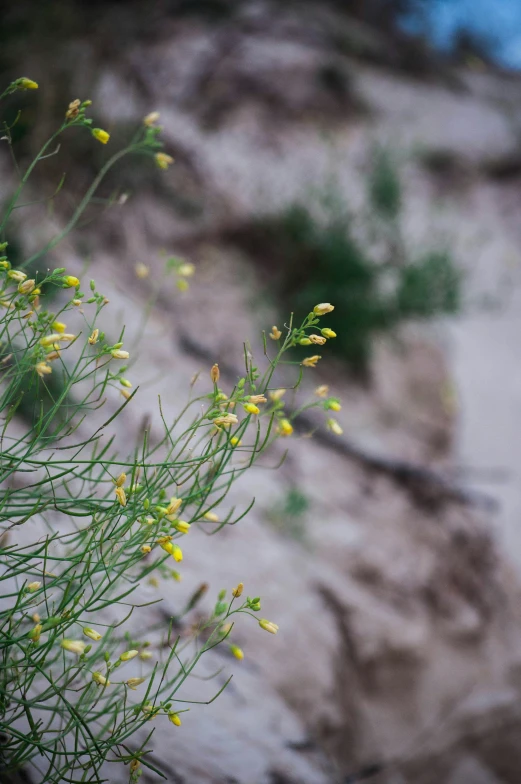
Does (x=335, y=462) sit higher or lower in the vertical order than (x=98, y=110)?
lower

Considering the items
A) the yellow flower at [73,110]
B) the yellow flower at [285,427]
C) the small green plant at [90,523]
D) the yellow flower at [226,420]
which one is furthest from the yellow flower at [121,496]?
the yellow flower at [73,110]

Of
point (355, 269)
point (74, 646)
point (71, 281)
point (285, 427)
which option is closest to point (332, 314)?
point (355, 269)

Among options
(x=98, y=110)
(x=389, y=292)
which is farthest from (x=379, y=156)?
(x=98, y=110)

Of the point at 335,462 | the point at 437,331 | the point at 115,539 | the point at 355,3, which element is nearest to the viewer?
the point at 115,539

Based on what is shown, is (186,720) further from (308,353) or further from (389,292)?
(389,292)

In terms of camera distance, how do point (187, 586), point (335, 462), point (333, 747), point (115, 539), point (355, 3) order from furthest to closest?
1. point (355, 3)
2. point (335, 462)
3. point (333, 747)
4. point (187, 586)
5. point (115, 539)

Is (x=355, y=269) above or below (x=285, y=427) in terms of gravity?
above

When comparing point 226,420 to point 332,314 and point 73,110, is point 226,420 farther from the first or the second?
point 332,314

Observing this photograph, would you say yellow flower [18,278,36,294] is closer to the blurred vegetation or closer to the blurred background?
the blurred background
